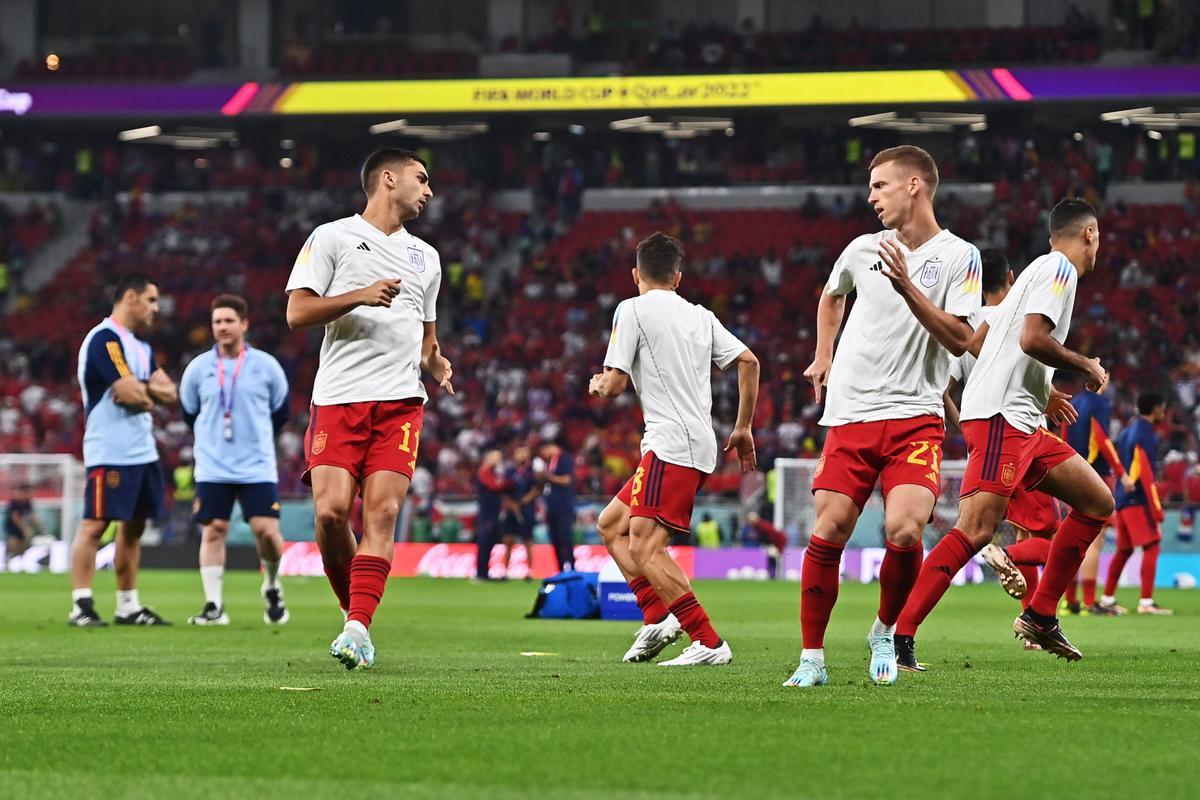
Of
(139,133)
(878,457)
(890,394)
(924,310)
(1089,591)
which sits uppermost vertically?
(139,133)

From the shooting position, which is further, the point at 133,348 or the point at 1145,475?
the point at 1145,475

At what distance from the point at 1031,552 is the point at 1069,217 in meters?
3.04

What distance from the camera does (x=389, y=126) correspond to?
156 ft

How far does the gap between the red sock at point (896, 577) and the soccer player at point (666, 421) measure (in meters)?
1.50

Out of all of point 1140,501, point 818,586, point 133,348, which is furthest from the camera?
point 1140,501

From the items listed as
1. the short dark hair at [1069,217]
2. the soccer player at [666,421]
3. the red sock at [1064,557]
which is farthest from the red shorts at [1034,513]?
the soccer player at [666,421]

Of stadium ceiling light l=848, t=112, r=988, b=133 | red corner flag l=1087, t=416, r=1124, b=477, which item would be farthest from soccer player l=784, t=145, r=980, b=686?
stadium ceiling light l=848, t=112, r=988, b=133

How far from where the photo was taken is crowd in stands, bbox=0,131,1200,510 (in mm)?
35250

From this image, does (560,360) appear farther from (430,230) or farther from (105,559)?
(105,559)

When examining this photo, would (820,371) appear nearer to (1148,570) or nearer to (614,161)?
(1148,570)

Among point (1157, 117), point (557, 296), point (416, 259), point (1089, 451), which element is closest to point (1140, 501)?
point (1089, 451)

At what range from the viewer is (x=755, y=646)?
11.6m

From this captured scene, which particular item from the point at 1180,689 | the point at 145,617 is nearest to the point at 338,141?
the point at 145,617

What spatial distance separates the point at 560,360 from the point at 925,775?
34.5 meters
